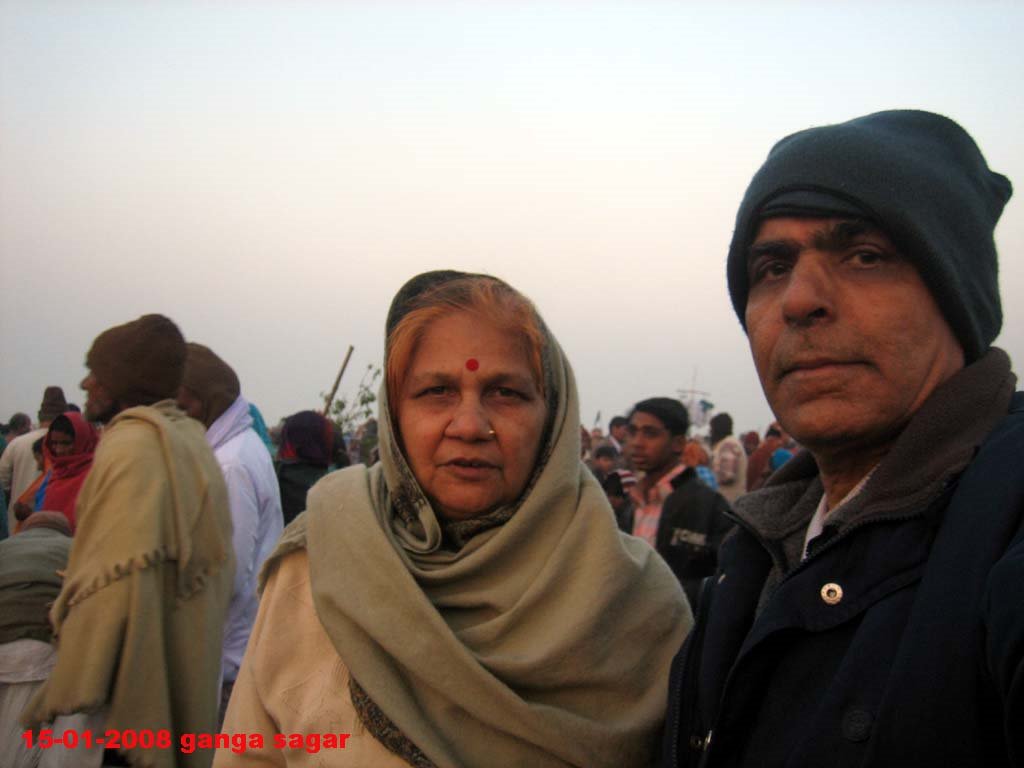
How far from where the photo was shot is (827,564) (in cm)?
144

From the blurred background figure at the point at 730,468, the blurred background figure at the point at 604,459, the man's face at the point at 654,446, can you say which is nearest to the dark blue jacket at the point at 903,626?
the man's face at the point at 654,446

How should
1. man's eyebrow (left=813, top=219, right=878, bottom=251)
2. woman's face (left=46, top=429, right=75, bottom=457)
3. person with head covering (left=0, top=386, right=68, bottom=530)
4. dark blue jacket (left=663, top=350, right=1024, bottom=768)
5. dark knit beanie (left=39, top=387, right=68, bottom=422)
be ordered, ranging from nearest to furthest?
dark blue jacket (left=663, top=350, right=1024, bottom=768) → man's eyebrow (left=813, top=219, right=878, bottom=251) → woman's face (left=46, top=429, right=75, bottom=457) → person with head covering (left=0, top=386, right=68, bottom=530) → dark knit beanie (left=39, top=387, right=68, bottom=422)

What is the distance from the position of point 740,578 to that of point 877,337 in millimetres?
598

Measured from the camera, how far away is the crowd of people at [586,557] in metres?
1.29

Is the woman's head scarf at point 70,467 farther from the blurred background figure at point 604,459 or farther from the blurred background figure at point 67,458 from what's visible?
the blurred background figure at point 604,459

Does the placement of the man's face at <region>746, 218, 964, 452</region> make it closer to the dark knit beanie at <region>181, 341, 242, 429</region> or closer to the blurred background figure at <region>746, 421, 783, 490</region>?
the dark knit beanie at <region>181, 341, 242, 429</region>

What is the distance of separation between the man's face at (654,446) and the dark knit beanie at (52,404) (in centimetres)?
751

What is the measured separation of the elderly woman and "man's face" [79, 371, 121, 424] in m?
1.96

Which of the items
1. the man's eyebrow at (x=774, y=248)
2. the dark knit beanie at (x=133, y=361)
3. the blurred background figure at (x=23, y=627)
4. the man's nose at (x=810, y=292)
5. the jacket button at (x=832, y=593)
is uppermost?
the man's eyebrow at (x=774, y=248)

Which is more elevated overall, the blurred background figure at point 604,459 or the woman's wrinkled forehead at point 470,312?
the woman's wrinkled forehead at point 470,312

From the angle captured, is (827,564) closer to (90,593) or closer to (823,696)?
(823,696)

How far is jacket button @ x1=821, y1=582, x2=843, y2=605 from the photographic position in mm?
1390

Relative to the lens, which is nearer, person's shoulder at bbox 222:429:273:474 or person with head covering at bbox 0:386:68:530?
person's shoulder at bbox 222:429:273:474

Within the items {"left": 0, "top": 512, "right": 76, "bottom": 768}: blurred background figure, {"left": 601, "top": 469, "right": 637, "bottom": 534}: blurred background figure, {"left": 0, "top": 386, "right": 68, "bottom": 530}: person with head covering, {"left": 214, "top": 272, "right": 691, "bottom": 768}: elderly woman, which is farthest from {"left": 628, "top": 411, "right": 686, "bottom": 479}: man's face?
{"left": 0, "top": 386, "right": 68, "bottom": 530}: person with head covering
